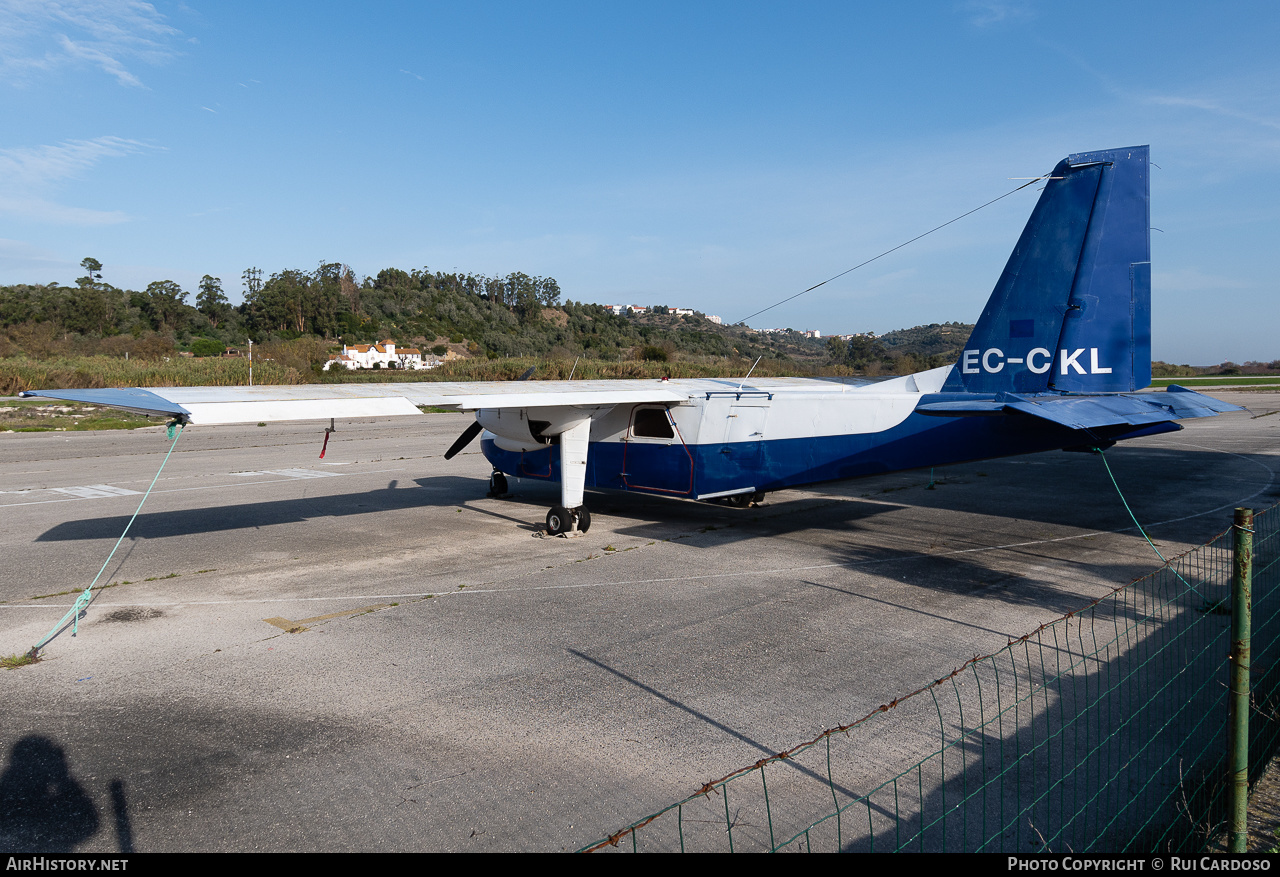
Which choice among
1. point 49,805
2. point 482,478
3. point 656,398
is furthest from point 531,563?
point 482,478

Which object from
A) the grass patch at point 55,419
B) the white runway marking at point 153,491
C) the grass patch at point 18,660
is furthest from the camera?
the grass patch at point 55,419

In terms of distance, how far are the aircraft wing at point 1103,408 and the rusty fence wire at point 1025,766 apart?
2.53 meters

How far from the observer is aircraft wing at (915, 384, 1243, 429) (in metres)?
8.62

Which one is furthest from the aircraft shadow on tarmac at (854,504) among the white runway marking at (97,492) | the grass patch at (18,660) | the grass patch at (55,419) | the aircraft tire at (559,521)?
the grass patch at (55,419)

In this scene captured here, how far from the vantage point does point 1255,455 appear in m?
21.7

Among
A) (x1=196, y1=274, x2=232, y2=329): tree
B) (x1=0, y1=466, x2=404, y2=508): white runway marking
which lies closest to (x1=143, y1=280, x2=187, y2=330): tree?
(x1=196, y1=274, x2=232, y2=329): tree

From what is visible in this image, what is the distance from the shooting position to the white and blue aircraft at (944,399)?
374 inches

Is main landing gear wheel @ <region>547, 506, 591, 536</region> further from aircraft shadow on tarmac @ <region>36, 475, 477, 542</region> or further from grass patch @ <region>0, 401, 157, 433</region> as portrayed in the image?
grass patch @ <region>0, 401, 157, 433</region>

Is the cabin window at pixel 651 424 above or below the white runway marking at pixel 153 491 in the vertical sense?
above

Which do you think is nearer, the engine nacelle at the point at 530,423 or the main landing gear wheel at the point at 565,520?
the main landing gear wheel at the point at 565,520

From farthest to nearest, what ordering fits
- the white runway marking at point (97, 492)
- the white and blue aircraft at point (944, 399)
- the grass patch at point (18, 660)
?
the white runway marking at point (97, 492)
the white and blue aircraft at point (944, 399)
the grass patch at point (18, 660)

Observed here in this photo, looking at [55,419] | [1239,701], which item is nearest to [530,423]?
[1239,701]

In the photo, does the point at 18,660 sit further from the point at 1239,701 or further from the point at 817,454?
the point at 817,454

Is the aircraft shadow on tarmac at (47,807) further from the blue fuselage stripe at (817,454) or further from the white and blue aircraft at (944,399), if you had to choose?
the blue fuselage stripe at (817,454)
